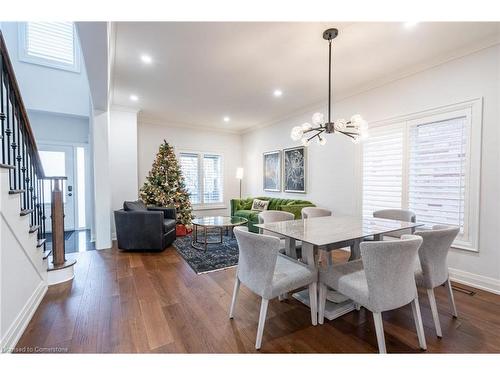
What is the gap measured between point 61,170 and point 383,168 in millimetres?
6628

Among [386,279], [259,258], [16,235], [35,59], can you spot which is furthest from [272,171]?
[35,59]

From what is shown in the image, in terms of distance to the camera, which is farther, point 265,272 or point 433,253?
point 433,253

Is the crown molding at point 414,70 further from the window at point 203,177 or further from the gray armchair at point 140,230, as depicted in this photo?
the gray armchair at point 140,230

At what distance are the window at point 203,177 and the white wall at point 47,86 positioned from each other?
98.6 inches

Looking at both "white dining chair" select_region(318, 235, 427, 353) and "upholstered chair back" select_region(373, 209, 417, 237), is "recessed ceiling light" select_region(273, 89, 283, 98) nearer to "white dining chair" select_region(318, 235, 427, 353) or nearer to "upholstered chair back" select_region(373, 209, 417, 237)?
"upholstered chair back" select_region(373, 209, 417, 237)

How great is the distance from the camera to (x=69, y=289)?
262 centimetres

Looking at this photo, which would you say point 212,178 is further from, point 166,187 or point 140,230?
point 140,230

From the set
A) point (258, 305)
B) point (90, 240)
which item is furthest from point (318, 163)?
point (90, 240)

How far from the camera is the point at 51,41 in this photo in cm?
489

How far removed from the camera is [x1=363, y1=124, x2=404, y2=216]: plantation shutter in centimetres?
337

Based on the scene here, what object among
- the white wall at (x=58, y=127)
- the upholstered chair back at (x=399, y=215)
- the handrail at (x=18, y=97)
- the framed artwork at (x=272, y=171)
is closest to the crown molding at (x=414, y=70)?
the framed artwork at (x=272, y=171)

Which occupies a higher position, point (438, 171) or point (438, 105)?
point (438, 105)

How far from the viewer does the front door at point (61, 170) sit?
514 cm

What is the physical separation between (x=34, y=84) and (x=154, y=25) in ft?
13.6
